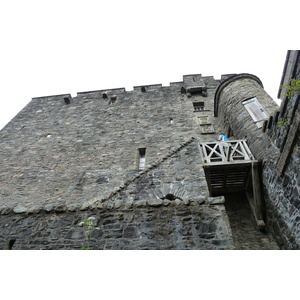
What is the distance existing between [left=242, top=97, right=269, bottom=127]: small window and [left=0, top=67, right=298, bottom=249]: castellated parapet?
0.22m

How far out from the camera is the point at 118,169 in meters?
8.02

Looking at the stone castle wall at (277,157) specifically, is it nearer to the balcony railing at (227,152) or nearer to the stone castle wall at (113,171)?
the balcony railing at (227,152)

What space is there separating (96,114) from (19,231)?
9038 millimetres

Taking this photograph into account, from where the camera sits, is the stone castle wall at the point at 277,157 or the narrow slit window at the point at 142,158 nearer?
the stone castle wall at the point at 277,157

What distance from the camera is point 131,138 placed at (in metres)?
9.73

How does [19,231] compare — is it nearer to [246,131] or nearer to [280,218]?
[280,218]

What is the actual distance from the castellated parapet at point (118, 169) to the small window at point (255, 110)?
219 millimetres

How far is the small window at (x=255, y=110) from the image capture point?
7.04 m

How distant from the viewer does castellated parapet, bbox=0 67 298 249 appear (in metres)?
3.61

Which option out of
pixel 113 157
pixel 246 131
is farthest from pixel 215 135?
pixel 113 157

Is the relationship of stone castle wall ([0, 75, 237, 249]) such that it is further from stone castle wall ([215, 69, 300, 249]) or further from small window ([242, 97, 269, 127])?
small window ([242, 97, 269, 127])

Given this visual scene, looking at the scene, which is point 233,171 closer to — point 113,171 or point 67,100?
point 113,171

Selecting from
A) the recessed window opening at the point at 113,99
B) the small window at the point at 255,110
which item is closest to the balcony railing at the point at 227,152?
the small window at the point at 255,110

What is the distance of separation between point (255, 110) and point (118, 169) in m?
5.73
